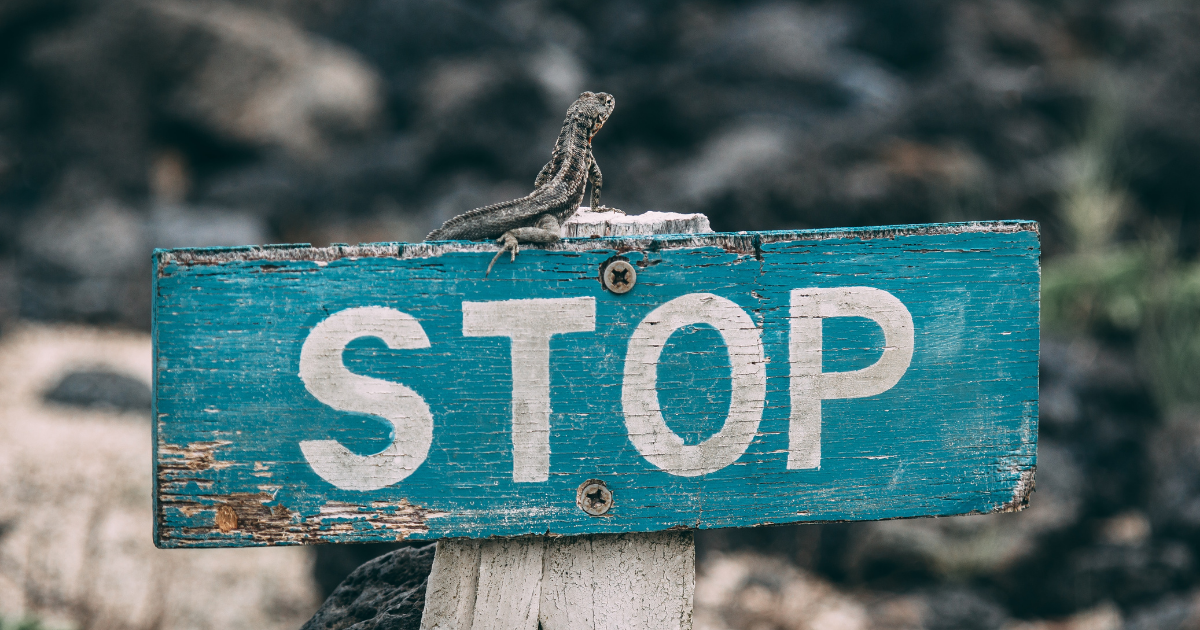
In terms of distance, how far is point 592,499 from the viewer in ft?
4.65

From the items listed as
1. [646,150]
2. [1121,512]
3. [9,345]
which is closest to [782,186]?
[646,150]

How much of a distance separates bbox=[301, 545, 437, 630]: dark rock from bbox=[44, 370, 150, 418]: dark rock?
14.5 feet

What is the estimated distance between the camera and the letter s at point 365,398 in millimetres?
1378

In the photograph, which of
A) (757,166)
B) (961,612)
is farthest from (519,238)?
(757,166)

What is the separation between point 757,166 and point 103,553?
4.79m

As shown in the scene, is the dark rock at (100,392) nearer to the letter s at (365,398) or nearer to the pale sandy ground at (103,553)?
the pale sandy ground at (103,553)

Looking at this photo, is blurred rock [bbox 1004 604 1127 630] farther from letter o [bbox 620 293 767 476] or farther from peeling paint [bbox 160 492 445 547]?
peeling paint [bbox 160 492 445 547]

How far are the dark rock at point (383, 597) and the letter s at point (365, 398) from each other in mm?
469

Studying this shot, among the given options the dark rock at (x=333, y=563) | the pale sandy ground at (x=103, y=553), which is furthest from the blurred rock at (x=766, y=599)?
the pale sandy ground at (x=103, y=553)

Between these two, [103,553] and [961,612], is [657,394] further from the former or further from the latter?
[103,553]

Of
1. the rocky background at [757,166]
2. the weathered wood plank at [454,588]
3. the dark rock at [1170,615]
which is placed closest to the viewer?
the weathered wood plank at [454,588]

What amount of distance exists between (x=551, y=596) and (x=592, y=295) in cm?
49

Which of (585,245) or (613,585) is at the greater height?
(585,245)

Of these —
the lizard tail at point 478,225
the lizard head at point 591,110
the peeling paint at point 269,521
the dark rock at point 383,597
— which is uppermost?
the lizard head at point 591,110
